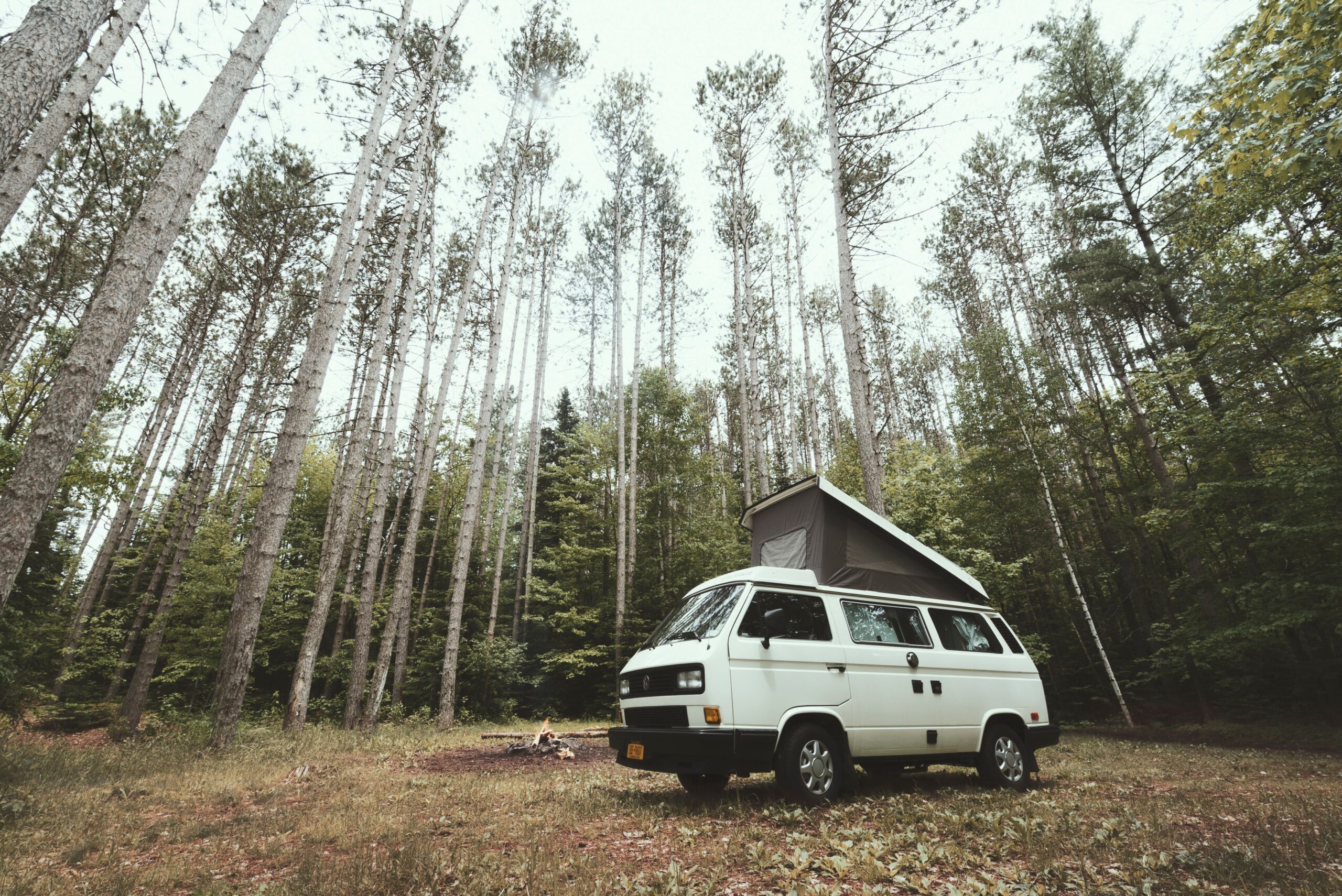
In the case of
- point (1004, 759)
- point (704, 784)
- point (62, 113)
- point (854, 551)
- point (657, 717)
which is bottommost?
point (704, 784)

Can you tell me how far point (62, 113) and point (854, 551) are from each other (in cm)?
916

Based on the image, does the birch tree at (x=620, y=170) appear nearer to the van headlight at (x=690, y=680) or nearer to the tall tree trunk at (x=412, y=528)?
the tall tree trunk at (x=412, y=528)

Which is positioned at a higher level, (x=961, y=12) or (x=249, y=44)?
(x=961, y=12)

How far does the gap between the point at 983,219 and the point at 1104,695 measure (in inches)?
668

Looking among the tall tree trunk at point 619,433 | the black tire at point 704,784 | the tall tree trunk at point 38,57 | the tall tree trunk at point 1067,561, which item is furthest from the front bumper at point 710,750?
the tall tree trunk at point 1067,561

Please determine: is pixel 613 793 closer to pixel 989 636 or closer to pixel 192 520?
pixel 989 636

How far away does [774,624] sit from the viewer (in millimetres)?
5043

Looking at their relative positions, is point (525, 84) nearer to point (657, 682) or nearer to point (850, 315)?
point (850, 315)

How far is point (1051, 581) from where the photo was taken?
1864 centimetres

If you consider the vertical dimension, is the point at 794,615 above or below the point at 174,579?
below

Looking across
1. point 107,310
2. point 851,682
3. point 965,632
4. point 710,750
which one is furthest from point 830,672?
point 107,310

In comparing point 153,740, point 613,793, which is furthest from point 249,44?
point 153,740

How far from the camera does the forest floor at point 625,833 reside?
326 centimetres

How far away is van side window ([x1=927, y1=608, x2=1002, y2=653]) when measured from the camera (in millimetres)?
6488
